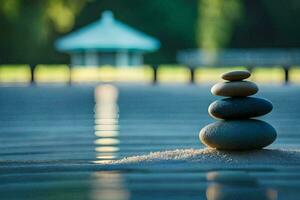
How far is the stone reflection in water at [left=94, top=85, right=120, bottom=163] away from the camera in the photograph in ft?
29.3

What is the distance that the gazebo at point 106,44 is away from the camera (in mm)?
41562

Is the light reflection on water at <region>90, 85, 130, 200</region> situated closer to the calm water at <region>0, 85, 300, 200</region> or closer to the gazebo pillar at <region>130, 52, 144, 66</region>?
the calm water at <region>0, 85, 300, 200</region>

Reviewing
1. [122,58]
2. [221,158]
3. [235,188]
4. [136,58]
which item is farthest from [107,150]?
[136,58]

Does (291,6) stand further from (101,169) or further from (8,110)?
(101,169)

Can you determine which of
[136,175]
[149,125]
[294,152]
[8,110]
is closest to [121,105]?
[8,110]

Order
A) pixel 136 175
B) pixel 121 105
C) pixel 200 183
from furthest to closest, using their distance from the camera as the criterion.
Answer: pixel 121 105 → pixel 136 175 → pixel 200 183

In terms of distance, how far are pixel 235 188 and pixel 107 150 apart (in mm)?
3319

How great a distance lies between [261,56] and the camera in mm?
42594

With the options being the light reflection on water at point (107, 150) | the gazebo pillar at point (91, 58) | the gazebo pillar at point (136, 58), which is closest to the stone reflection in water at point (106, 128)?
the light reflection on water at point (107, 150)

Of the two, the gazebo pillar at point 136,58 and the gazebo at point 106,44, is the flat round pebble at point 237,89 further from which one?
the gazebo pillar at point 136,58

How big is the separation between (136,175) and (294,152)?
2.07 metres

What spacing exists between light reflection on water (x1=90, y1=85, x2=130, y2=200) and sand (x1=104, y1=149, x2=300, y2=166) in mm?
433

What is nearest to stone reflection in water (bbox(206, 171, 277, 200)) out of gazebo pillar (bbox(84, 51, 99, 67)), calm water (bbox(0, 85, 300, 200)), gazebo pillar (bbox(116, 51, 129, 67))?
calm water (bbox(0, 85, 300, 200))

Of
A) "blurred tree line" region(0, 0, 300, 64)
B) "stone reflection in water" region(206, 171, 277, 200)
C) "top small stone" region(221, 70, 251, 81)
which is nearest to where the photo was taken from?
"stone reflection in water" region(206, 171, 277, 200)
